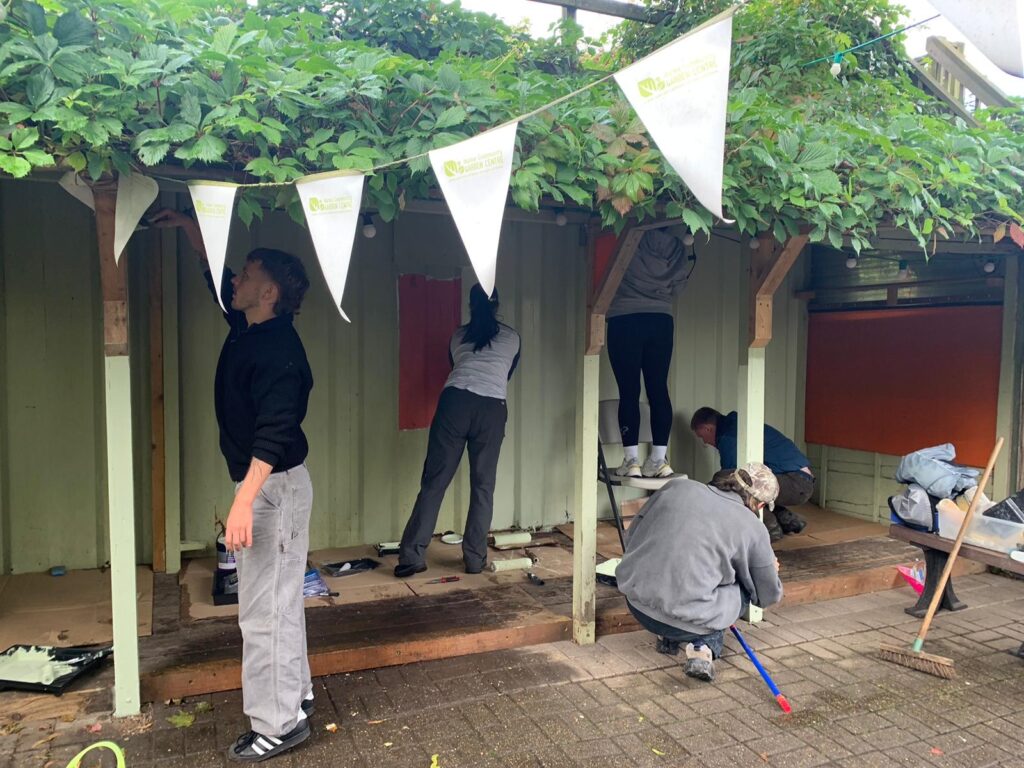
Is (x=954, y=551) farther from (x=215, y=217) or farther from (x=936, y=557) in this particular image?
(x=215, y=217)

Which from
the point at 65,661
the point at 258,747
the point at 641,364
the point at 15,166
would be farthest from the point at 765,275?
the point at 65,661

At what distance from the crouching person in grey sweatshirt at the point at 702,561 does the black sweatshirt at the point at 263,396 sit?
1.69 metres

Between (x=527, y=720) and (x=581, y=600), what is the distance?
883 millimetres

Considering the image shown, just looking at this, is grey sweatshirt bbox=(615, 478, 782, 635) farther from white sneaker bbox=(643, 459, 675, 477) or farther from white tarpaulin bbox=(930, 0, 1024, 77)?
white tarpaulin bbox=(930, 0, 1024, 77)

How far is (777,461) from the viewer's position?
5508mm

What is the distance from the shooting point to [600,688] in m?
3.38

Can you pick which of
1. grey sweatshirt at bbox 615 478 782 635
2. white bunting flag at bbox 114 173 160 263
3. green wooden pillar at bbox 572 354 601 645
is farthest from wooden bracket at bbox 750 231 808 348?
white bunting flag at bbox 114 173 160 263

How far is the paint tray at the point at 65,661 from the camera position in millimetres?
3074

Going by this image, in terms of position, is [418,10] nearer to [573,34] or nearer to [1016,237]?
[573,34]

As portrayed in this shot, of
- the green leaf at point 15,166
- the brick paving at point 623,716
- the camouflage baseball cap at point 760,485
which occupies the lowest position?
the brick paving at point 623,716

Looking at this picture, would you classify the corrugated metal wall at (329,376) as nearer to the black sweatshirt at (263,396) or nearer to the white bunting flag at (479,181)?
the white bunting flag at (479,181)

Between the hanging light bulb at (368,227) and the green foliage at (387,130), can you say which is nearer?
the green foliage at (387,130)

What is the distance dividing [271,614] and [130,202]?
5.28ft

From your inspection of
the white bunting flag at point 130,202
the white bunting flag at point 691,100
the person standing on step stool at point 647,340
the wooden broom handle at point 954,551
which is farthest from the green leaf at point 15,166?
the wooden broom handle at point 954,551
